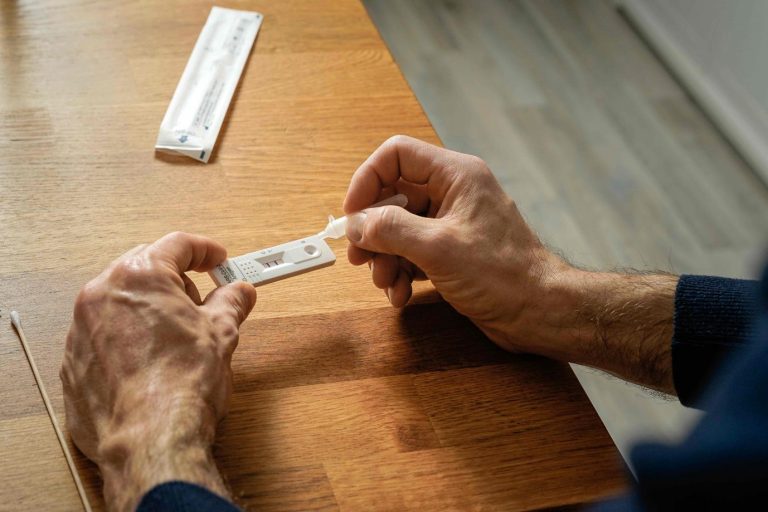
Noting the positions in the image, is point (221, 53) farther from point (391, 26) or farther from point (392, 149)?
point (391, 26)

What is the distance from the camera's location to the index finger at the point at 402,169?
0.97 m

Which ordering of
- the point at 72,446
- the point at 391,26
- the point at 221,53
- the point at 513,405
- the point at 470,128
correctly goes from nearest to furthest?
1. the point at 72,446
2. the point at 513,405
3. the point at 221,53
4. the point at 470,128
5. the point at 391,26

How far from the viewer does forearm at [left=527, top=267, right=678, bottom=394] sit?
3.06 feet

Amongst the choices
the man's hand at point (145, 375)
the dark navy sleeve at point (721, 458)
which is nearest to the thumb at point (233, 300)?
the man's hand at point (145, 375)

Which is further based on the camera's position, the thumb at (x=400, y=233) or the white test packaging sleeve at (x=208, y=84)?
the white test packaging sleeve at (x=208, y=84)

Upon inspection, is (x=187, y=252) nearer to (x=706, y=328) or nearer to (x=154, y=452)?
(x=154, y=452)

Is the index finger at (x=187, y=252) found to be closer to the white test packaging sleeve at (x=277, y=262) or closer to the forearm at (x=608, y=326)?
the white test packaging sleeve at (x=277, y=262)

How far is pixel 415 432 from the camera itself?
838 millimetres

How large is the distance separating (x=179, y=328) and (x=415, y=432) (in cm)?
24

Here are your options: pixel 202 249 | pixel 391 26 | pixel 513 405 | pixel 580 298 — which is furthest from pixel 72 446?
pixel 391 26

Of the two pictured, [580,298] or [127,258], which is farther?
[580,298]

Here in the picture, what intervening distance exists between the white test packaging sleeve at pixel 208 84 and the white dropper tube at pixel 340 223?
180 millimetres

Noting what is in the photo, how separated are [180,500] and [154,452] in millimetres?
53

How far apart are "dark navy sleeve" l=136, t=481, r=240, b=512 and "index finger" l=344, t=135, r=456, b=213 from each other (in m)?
0.40
